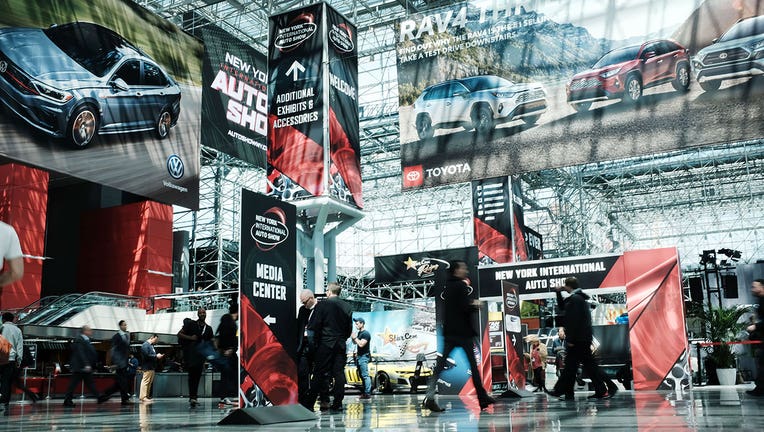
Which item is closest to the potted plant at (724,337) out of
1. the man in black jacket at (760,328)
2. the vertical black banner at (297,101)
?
the man in black jacket at (760,328)

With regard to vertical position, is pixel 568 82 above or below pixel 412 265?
above

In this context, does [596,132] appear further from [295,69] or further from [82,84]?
[82,84]

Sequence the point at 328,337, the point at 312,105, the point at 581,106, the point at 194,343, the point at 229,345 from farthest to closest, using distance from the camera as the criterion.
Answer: the point at 312,105, the point at 581,106, the point at 194,343, the point at 229,345, the point at 328,337

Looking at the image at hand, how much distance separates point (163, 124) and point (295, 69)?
3.19 meters

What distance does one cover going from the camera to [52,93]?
467 inches

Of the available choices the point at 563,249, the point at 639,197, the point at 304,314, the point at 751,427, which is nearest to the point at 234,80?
the point at 304,314

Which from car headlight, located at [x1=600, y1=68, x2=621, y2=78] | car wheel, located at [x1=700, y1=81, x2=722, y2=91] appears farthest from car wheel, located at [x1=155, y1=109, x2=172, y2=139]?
car wheel, located at [x1=700, y1=81, x2=722, y2=91]

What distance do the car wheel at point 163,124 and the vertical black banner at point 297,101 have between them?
2297 millimetres

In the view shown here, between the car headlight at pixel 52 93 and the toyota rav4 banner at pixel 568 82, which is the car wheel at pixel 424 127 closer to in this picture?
the toyota rav4 banner at pixel 568 82

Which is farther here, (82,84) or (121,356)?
(82,84)

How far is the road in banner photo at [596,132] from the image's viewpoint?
36.4ft

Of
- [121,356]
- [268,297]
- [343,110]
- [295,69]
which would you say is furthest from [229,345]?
[295,69]

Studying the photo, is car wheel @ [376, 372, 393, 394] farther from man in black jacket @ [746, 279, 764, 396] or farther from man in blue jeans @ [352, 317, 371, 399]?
man in black jacket @ [746, 279, 764, 396]

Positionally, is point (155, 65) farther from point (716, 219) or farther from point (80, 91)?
point (716, 219)
